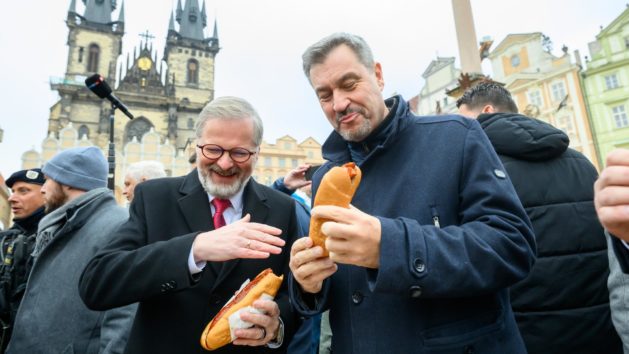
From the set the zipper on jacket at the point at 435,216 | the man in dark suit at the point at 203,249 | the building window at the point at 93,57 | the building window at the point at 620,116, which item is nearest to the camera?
the zipper on jacket at the point at 435,216

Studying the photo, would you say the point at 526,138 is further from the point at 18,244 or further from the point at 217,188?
the point at 18,244

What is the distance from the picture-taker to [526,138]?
6.86 ft

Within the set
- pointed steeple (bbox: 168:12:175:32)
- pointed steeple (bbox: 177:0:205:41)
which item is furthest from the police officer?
pointed steeple (bbox: 168:12:175:32)

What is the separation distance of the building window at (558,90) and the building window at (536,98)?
0.78 meters

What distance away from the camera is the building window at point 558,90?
2317 centimetres

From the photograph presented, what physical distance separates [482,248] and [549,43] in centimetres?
3215

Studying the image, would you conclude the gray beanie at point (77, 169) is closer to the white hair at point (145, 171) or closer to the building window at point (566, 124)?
the white hair at point (145, 171)

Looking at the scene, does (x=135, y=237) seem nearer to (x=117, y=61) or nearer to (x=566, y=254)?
(x=566, y=254)

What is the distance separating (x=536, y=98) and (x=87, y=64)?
59.0 m

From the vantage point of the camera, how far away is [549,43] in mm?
26047

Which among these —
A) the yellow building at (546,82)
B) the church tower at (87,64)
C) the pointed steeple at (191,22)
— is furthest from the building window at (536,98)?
the pointed steeple at (191,22)

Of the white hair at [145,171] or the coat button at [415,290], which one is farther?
the white hair at [145,171]

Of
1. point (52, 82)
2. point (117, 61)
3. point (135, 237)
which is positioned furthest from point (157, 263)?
point (117, 61)

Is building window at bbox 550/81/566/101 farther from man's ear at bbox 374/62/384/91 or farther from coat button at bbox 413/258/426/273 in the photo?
coat button at bbox 413/258/426/273
